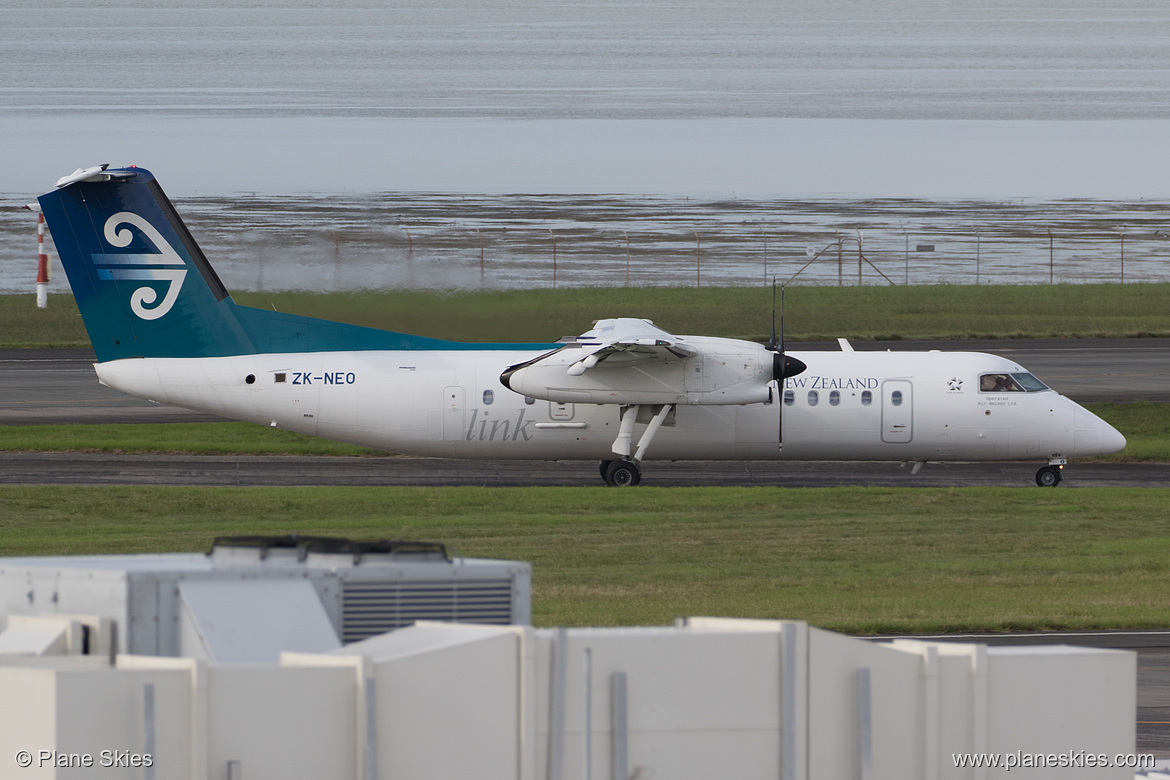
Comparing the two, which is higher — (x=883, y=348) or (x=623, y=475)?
(x=883, y=348)

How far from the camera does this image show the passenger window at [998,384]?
31672 mm

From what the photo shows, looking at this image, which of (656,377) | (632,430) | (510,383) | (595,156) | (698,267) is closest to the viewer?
(510,383)

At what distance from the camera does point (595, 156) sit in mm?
115500

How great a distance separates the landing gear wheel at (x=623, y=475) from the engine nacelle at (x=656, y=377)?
6.41 ft

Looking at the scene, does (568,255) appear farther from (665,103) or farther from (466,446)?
(665,103)

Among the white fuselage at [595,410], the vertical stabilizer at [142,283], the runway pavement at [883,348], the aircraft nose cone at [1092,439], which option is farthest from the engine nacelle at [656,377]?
the runway pavement at [883,348]

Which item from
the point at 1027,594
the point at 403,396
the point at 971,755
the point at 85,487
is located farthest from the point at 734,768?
the point at 85,487

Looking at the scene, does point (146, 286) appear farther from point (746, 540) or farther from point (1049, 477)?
point (1049, 477)

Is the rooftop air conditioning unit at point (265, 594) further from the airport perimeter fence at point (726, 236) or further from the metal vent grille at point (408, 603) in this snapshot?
the airport perimeter fence at point (726, 236)

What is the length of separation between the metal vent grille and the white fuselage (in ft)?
75.4

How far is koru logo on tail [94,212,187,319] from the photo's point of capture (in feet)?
97.7

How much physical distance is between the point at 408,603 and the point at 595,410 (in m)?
23.7

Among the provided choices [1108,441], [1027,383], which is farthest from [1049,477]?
[1027,383]

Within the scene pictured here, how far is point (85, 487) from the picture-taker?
101 feet
